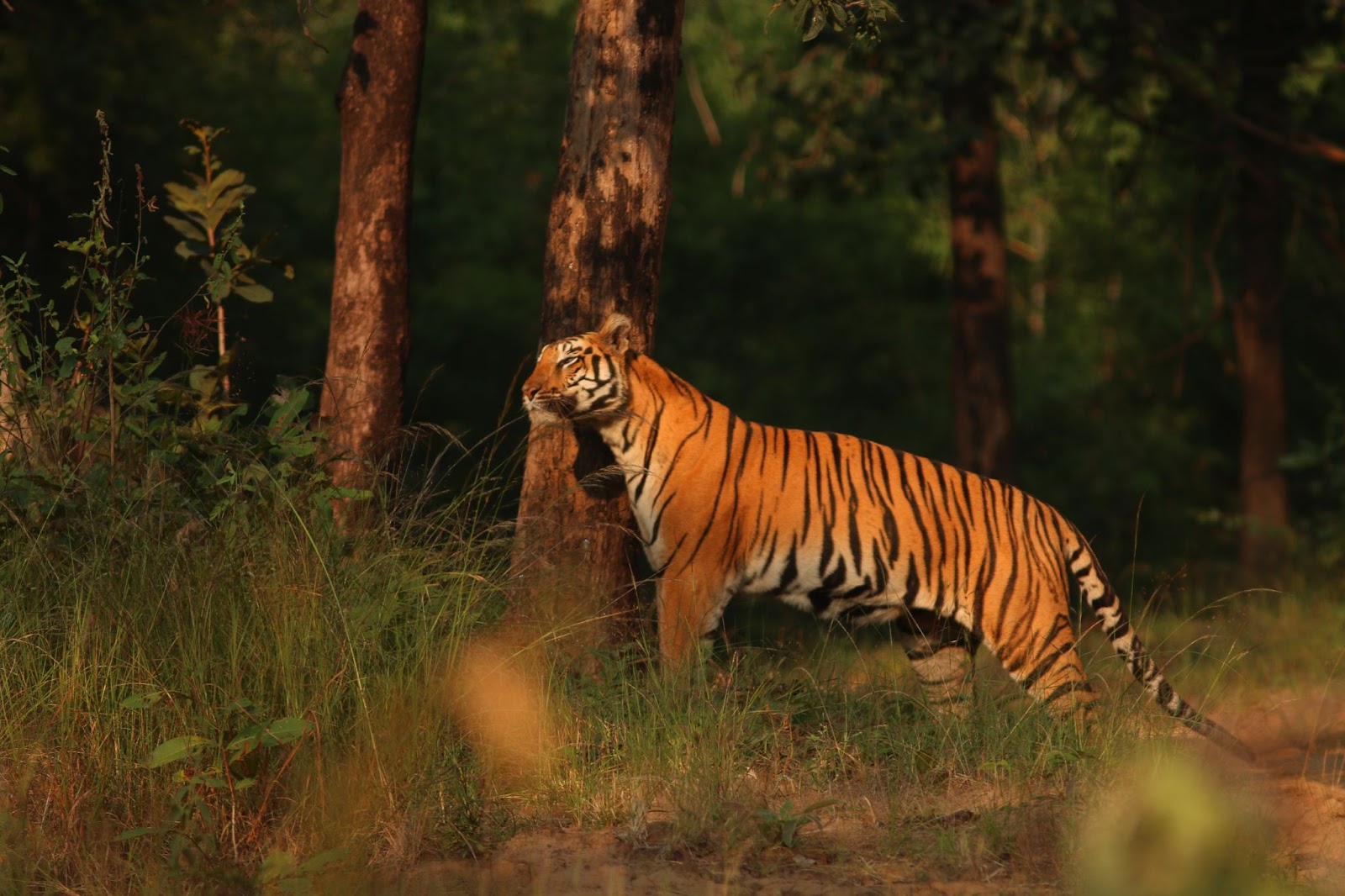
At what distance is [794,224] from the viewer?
68.8ft

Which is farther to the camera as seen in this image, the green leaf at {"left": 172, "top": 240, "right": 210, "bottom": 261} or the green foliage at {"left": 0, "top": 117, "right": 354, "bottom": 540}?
the green leaf at {"left": 172, "top": 240, "right": 210, "bottom": 261}

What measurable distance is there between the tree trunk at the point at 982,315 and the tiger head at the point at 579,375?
5.55 meters

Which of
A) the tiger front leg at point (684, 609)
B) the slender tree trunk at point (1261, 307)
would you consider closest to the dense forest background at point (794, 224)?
the slender tree trunk at point (1261, 307)

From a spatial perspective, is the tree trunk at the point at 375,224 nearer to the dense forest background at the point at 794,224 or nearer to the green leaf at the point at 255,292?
the green leaf at the point at 255,292

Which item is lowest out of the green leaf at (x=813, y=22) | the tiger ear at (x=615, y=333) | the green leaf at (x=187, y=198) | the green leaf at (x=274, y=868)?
the green leaf at (x=274, y=868)

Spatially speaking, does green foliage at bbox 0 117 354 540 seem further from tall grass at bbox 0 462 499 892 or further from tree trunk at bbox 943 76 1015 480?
tree trunk at bbox 943 76 1015 480

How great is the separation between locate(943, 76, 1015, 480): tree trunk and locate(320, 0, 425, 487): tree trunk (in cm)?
550

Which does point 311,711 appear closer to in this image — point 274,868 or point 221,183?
point 274,868

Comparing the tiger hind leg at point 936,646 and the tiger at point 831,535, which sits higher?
the tiger at point 831,535

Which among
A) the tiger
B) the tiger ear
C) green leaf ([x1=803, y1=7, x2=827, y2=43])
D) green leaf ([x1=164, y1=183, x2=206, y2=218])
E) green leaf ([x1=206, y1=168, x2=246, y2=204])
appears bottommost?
the tiger

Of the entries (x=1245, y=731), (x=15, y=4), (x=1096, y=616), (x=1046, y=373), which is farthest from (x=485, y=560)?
(x=1046, y=373)

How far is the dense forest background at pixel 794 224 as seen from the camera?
39.1 feet

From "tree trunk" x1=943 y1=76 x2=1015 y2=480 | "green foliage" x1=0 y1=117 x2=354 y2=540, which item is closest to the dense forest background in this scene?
"tree trunk" x1=943 y1=76 x2=1015 y2=480

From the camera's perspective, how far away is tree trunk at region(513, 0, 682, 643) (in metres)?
5.41
